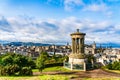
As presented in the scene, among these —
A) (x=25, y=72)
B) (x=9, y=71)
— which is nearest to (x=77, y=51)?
(x=25, y=72)

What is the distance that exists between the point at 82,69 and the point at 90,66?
2.10 m

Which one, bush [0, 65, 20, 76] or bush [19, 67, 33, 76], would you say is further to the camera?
bush [19, 67, 33, 76]

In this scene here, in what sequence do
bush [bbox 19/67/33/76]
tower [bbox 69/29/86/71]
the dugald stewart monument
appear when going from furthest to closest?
tower [bbox 69/29/86/71]
the dugald stewart monument
bush [bbox 19/67/33/76]

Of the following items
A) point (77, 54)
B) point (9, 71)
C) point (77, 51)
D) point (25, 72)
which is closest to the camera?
point (9, 71)

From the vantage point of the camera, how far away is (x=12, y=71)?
2727 centimetres

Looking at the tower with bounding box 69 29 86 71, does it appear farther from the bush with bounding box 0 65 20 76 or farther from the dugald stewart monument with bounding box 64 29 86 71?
the bush with bounding box 0 65 20 76

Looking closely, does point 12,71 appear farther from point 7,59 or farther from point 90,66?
point 90,66

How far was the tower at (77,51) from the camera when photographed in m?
37.4

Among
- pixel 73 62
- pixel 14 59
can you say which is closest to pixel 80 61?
pixel 73 62

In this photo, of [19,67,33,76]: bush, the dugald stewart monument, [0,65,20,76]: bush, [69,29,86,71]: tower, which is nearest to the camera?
[0,65,20,76]: bush

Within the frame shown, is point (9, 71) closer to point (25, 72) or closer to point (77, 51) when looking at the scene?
point (25, 72)

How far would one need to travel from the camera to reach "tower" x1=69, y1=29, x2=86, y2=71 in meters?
37.4

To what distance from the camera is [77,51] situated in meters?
39.3

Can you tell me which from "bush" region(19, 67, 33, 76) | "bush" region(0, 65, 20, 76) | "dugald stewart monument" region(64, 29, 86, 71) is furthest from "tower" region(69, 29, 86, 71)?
"bush" region(0, 65, 20, 76)
